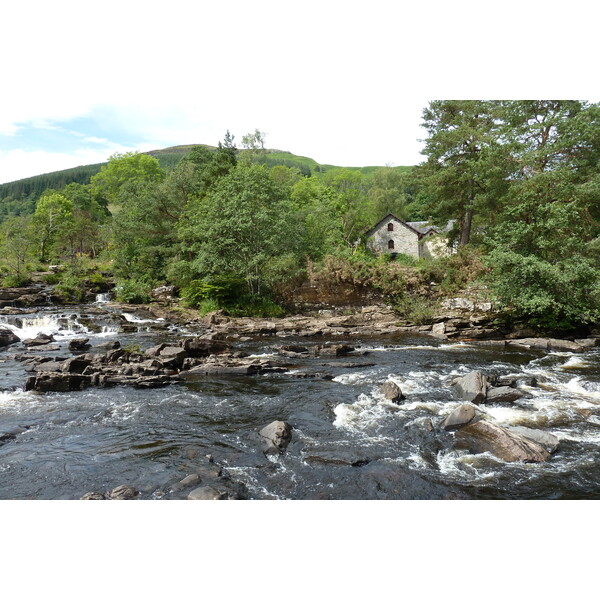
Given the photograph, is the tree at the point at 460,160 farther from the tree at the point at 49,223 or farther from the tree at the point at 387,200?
the tree at the point at 49,223

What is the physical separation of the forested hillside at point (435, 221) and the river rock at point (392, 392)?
5.89 metres

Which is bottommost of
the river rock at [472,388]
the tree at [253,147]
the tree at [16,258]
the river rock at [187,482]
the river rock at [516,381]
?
the river rock at [516,381]

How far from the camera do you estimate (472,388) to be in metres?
6.90

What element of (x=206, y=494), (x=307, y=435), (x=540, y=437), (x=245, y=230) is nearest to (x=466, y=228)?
(x=245, y=230)

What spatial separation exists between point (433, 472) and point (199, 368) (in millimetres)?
5446

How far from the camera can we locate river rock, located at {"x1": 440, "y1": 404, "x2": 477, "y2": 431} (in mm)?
5684

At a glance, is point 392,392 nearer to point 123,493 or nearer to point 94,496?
point 123,493

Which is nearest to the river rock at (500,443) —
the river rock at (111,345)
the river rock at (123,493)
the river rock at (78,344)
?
the river rock at (123,493)

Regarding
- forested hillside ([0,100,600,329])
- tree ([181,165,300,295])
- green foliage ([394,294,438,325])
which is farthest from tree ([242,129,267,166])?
green foliage ([394,294,438,325])

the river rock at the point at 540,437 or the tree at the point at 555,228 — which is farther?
the tree at the point at 555,228

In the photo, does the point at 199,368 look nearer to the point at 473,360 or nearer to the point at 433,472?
the point at 433,472

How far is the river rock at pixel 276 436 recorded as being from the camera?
5.10 metres

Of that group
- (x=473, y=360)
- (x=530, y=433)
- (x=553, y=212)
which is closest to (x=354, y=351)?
(x=473, y=360)

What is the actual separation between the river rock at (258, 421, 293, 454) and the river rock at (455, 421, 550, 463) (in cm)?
217
